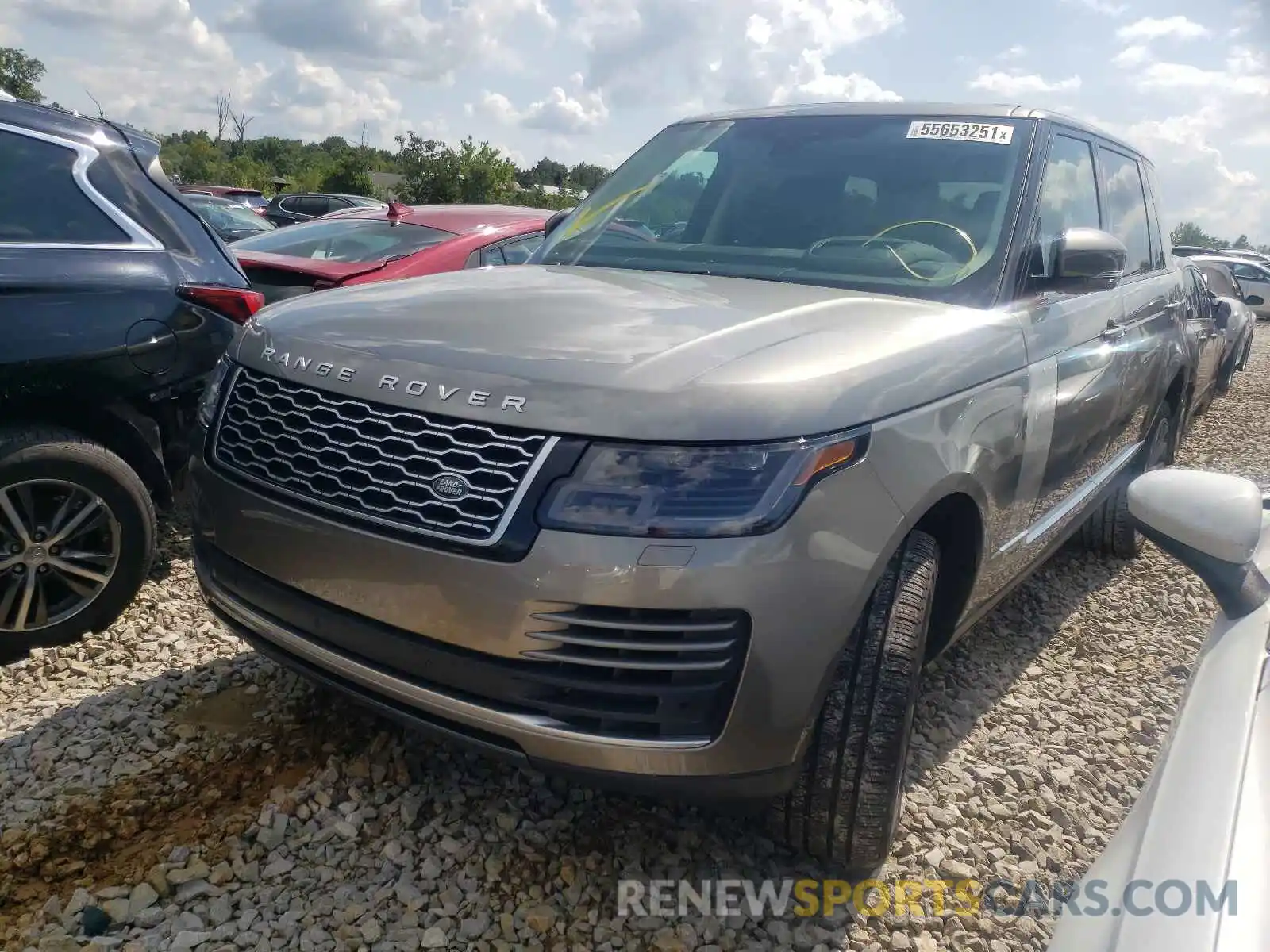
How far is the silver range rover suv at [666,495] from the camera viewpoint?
6.02 ft

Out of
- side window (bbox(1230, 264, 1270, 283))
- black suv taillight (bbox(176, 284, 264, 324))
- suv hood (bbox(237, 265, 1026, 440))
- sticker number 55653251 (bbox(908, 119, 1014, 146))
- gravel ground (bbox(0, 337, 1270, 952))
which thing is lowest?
gravel ground (bbox(0, 337, 1270, 952))

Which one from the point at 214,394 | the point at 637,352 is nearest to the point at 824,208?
the point at 637,352

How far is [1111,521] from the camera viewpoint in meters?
4.70

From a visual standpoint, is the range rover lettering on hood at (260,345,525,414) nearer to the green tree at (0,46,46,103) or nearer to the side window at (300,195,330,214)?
the side window at (300,195,330,214)

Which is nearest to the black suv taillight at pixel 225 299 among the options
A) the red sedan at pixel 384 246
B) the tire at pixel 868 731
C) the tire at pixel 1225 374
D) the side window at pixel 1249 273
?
the red sedan at pixel 384 246

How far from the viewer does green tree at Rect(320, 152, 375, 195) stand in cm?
4267

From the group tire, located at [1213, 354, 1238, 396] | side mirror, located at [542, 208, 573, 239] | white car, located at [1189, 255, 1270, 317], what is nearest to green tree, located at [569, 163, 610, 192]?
side mirror, located at [542, 208, 573, 239]

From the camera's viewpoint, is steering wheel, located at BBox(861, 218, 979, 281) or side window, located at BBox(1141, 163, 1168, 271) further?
side window, located at BBox(1141, 163, 1168, 271)

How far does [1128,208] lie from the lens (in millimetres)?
4258

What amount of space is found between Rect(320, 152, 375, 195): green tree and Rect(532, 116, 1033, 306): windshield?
4172 cm

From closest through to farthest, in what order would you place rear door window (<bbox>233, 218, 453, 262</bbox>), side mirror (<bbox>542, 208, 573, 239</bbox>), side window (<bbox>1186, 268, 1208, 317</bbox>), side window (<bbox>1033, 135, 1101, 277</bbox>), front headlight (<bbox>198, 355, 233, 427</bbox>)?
front headlight (<bbox>198, 355, 233, 427</bbox>), side window (<bbox>1033, 135, 1101, 277</bbox>), side mirror (<bbox>542, 208, 573, 239</bbox>), side window (<bbox>1186, 268, 1208, 317</bbox>), rear door window (<bbox>233, 218, 453, 262</bbox>)

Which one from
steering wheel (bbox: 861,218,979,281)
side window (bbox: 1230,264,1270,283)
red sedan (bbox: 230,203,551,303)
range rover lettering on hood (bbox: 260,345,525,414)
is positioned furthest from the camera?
side window (bbox: 1230,264,1270,283)

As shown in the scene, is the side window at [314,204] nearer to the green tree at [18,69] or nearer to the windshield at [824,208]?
the windshield at [824,208]

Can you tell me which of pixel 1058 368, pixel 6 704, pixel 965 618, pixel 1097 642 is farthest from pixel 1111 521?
pixel 6 704
